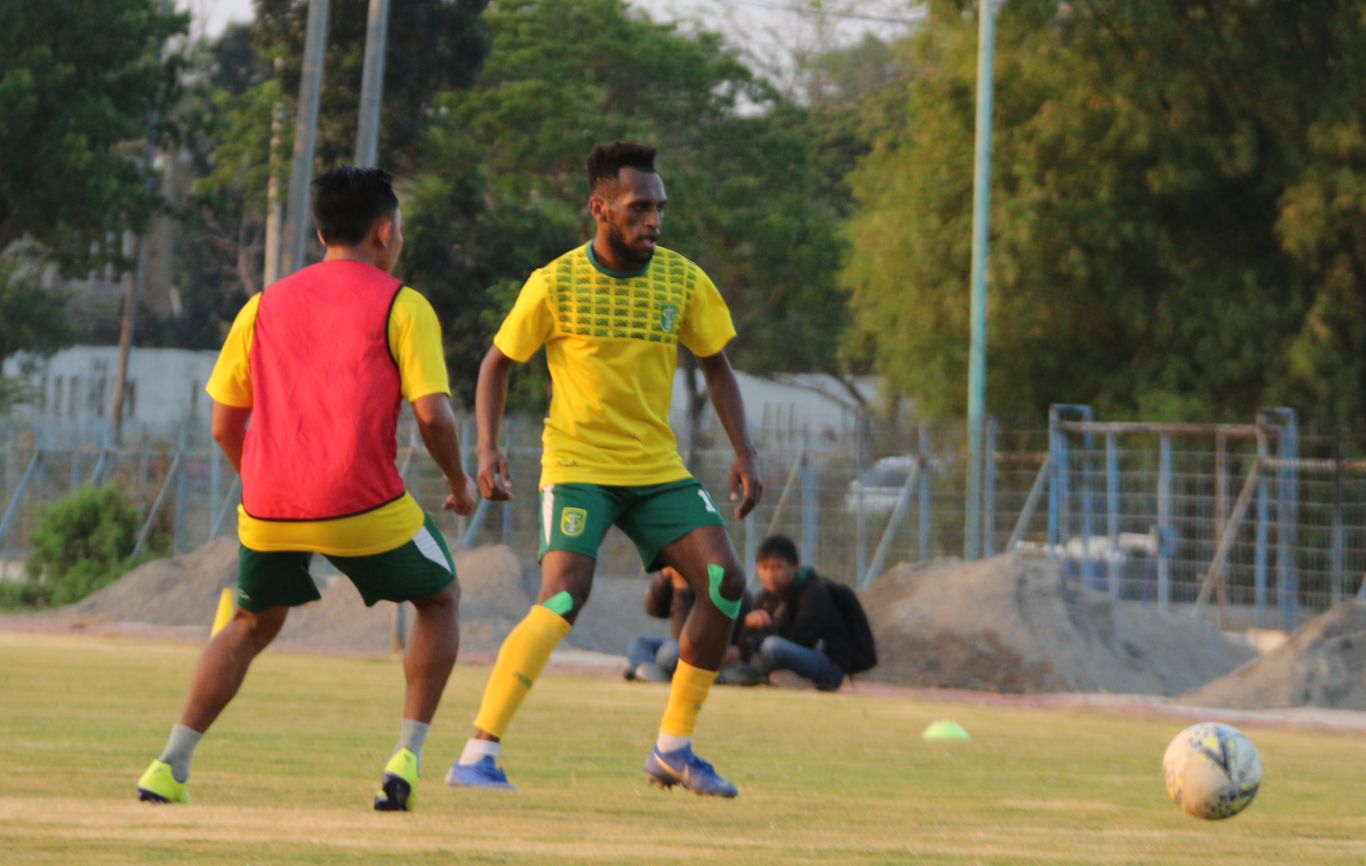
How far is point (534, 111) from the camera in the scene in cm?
4525

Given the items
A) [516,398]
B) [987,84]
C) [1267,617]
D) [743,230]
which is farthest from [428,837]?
[743,230]

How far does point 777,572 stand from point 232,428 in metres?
9.31

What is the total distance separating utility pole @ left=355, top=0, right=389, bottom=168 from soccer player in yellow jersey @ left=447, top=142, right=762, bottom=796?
44.6ft

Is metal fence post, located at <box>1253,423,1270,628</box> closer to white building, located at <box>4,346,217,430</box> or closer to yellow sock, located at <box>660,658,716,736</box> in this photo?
yellow sock, located at <box>660,658,716,736</box>

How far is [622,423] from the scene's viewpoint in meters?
8.16

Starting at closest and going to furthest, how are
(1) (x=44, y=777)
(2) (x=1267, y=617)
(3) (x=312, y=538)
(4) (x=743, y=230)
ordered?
(3) (x=312, y=538) → (1) (x=44, y=777) → (2) (x=1267, y=617) → (4) (x=743, y=230)

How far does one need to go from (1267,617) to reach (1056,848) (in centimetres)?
1826

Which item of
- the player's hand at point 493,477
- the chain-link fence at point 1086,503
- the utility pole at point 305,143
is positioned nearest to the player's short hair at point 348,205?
the player's hand at point 493,477

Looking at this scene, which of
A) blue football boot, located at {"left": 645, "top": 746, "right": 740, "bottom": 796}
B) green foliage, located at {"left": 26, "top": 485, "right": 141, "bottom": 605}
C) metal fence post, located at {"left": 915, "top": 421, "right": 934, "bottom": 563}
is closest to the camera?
blue football boot, located at {"left": 645, "top": 746, "right": 740, "bottom": 796}

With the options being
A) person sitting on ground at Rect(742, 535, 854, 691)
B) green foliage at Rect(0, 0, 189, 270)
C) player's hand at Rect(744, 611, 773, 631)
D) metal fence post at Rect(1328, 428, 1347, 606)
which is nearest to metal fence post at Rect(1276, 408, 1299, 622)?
metal fence post at Rect(1328, 428, 1347, 606)

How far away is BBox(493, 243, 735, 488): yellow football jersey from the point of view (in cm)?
815

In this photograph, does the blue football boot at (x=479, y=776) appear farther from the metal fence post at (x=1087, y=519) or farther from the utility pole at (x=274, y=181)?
the utility pole at (x=274, y=181)

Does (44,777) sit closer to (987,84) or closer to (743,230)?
(987,84)

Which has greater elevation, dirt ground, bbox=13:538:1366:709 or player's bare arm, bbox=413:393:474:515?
player's bare arm, bbox=413:393:474:515
